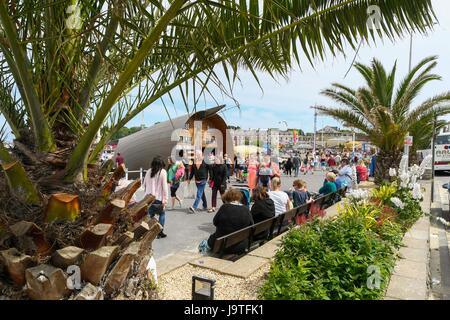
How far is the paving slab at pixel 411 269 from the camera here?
416 centimetres

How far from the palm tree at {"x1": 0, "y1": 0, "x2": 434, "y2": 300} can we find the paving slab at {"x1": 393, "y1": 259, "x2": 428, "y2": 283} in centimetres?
309

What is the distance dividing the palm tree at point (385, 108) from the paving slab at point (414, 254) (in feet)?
29.9

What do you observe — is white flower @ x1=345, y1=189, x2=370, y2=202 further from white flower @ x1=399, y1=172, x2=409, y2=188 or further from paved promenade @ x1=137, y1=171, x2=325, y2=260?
paved promenade @ x1=137, y1=171, x2=325, y2=260

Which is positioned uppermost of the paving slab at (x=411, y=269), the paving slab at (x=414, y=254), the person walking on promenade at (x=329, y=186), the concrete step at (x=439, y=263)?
the person walking on promenade at (x=329, y=186)

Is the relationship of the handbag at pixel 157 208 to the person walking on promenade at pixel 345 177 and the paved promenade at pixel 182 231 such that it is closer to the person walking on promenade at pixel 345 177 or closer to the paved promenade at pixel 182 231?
the paved promenade at pixel 182 231

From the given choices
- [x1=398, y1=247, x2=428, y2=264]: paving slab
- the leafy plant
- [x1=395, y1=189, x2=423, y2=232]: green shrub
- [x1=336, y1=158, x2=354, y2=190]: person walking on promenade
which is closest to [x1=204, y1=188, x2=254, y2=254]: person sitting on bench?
[x1=398, y1=247, x2=428, y2=264]: paving slab

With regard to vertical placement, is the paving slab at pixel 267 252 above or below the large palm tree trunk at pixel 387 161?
below

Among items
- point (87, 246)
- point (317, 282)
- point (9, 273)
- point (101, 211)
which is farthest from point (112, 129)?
point (317, 282)

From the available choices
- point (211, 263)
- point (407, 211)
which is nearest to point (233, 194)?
point (211, 263)

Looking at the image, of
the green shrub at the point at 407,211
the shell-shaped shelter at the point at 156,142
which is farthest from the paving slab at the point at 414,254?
the shell-shaped shelter at the point at 156,142

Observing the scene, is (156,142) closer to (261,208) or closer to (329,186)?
(329,186)

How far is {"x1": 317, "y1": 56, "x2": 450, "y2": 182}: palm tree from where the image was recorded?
46.6 feet

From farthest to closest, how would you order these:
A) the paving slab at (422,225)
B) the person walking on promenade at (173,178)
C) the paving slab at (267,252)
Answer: the person walking on promenade at (173,178) < the paving slab at (422,225) < the paving slab at (267,252)

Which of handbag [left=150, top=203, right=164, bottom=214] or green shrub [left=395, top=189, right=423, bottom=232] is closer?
handbag [left=150, top=203, right=164, bottom=214]
